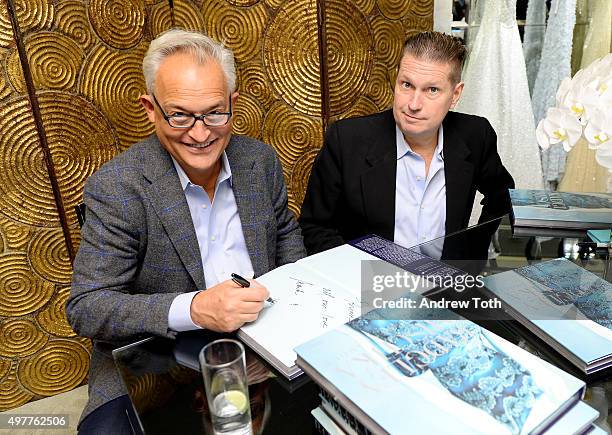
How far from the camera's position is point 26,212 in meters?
1.81

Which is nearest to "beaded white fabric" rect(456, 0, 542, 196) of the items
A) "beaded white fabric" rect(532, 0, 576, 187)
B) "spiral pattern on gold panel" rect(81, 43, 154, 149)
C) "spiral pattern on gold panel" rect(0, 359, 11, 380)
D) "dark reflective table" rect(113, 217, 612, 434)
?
"beaded white fabric" rect(532, 0, 576, 187)

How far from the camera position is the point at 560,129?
1.21 meters

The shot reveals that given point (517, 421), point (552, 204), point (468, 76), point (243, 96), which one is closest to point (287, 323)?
point (517, 421)

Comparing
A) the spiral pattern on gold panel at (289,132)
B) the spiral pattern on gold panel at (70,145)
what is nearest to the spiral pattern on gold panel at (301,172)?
the spiral pattern on gold panel at (289,132)

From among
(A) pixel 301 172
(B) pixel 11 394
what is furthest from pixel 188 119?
(B) pixel 11 394

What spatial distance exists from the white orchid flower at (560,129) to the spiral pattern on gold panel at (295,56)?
130 cm

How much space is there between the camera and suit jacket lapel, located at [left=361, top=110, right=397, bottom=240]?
1662 mm

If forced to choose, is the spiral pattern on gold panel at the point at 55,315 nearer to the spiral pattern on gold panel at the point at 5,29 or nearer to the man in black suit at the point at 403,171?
the spiral pattern on gold panel at the point at 5,29

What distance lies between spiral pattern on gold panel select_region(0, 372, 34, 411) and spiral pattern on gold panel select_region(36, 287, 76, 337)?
0.24m

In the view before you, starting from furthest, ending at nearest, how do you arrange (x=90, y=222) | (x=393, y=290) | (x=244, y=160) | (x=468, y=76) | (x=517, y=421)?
(x=468, y=76) < (x=244, y=160) < (x=90, y=222) < (x=393, y=290) < (x=517, y=421)

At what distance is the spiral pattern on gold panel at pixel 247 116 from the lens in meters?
2.26

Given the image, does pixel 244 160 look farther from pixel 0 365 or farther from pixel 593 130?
pixel 0 365

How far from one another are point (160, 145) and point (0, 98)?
812 millimetres

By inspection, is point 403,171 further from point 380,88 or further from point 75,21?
point 75,21
